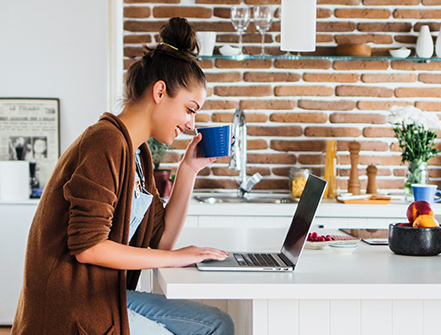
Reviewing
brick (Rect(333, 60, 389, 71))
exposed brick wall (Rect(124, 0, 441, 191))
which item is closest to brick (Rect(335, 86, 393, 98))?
exposed brick wall (Rect(124, 0, 441, 191))

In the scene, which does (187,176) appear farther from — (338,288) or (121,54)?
(121,54)

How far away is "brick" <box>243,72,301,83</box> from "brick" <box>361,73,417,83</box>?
48 cm

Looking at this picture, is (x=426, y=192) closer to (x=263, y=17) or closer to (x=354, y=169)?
(x=354, y=169)

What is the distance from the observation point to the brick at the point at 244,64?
11.7 ft

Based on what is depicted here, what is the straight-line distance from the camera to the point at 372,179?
11.2 ft

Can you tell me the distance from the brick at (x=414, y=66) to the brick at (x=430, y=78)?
0.13ft

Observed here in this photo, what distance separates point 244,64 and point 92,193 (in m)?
2.42

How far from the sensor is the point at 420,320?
1.38 meters

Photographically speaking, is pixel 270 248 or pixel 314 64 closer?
pixel 270 248

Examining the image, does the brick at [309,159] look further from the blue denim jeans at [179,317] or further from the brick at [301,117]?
the blue denim jeans at [179,317]

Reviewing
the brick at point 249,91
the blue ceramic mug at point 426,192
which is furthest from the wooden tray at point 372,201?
the brick at point 249,91


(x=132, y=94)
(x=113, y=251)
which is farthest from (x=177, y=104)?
(x=113, y=251)

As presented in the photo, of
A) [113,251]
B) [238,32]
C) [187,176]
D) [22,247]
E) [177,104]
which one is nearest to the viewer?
[113,251]

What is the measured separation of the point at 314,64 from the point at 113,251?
255cm
